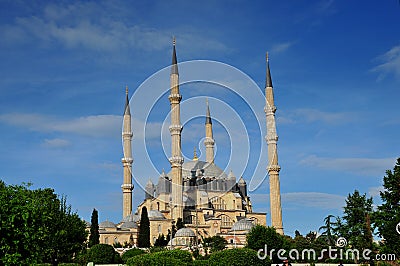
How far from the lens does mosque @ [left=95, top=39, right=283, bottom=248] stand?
42.9 meters

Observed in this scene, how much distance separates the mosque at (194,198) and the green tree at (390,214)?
18.4 meters

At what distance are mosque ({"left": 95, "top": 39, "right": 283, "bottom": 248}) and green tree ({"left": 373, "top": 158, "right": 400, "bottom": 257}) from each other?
60.5ft

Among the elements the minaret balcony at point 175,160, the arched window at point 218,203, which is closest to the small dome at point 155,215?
the minaret balcony at point 175,160

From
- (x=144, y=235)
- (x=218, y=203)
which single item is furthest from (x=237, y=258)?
(x=218, y=203)

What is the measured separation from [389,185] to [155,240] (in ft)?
83.9

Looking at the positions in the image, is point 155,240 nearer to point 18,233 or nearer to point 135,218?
point 135,218

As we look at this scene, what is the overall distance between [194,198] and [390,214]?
29.9 meters

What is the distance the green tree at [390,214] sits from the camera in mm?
21344

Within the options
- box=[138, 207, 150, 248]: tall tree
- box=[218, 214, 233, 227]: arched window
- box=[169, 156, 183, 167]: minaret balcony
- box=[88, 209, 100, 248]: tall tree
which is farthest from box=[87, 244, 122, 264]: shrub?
box=[218, 214, 233, 227]: arched window

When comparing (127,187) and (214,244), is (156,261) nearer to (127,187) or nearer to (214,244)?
(214,244)

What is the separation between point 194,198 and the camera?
1994 inches

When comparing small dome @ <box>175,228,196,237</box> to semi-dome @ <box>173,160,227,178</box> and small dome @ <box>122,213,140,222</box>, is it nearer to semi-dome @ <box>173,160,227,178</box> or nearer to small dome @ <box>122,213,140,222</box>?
small dome @ <box>122,213,140,222</box>

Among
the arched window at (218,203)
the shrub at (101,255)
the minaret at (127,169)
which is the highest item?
the minaret at (127,169)

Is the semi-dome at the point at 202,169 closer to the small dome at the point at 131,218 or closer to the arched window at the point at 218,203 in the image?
the arched window at the point at 218,203
